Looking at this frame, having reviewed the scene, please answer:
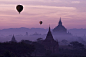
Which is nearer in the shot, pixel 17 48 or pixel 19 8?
pixel 19 8

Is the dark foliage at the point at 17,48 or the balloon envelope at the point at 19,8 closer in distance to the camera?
the balloon envelope at the point at 19,8

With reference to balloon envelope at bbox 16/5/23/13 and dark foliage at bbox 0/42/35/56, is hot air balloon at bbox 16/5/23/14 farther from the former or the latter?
dark foliage at bbox 0/42/35/56

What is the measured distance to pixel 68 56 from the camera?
60.8 metres

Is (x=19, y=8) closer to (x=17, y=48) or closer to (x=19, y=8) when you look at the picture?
(x=19, y=8)

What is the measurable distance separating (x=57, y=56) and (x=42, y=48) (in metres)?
10.1

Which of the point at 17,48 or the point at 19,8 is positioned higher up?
the point at 19,8

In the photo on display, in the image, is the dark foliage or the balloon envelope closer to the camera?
the balloon envelope

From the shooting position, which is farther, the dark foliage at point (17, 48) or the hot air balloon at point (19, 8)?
the dark foliage at point (17, 48)

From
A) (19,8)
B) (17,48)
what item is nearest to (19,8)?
(19,8)

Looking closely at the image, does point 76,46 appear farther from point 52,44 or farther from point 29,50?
point 29,50

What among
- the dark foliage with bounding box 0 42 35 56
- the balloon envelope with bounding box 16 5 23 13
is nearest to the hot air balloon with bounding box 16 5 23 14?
the balloon envelope with bounding box 16 5 23 13

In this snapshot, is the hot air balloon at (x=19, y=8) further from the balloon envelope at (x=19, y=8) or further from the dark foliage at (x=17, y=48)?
the dark foliage at (x=17, y=48)

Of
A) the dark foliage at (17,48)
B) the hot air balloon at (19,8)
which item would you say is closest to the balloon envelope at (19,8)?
the hot air balloon at (19,8)

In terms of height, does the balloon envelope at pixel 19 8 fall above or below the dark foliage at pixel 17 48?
above
